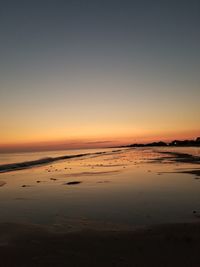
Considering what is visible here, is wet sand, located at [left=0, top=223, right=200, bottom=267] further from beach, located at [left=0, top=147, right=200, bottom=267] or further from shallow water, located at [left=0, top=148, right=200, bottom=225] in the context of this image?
shallow water, located at [left=0, top=148, right=200, bottom=225]

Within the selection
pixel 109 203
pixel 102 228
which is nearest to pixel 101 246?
pixel 102 228

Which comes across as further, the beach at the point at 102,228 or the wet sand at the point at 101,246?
the beach at the point at 102,228

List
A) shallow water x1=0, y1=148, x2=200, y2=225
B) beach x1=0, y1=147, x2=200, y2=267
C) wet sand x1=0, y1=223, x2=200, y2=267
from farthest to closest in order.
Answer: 1. shallow water x1=0, y1=148, x2=200, y2=225
2. beach x1=0, y1=147, x2=200, y2=267
3. wet sand x1=0, y1=223, x2=200, y2=267

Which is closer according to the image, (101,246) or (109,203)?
(101,246)

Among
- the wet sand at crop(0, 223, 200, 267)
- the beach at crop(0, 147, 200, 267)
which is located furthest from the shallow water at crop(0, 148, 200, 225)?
the wet sand at crop(0, 223, 200, 267)

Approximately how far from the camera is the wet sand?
19.8 ft

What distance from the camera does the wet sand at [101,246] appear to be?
602cm

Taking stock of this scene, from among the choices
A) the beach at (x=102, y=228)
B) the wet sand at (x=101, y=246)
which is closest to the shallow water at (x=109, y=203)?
the beach at (x=102, y=228)

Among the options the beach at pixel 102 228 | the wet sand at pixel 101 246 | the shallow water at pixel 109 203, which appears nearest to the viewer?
the wet sand at pixel 101 246

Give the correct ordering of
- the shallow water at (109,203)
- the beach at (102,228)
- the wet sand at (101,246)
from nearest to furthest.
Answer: the wet sand at (101,246) → the beach at (102,228) → the shallow water at (109,203)

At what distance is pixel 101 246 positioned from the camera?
6.89 meters

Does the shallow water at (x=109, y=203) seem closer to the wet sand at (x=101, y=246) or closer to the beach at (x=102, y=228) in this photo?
the beach at (x=102, y=228)

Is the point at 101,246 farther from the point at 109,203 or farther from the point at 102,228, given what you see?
the point at 109,203

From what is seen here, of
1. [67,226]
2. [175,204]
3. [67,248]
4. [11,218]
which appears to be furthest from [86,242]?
[175,204]
